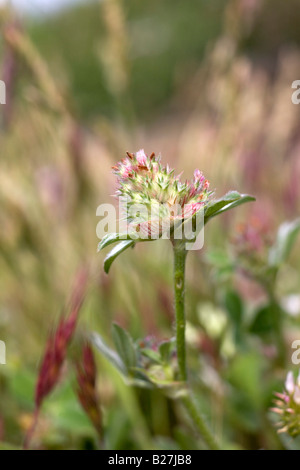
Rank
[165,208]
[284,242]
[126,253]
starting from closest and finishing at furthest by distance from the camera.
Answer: [165,208] → [284,242] → [126,253]

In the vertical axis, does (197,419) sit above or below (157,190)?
below

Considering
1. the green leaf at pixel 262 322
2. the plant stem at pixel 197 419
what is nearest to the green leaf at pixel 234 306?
the green leaf at pixel 262 322

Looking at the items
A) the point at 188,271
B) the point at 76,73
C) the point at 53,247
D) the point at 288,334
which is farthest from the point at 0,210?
the point at 76,73

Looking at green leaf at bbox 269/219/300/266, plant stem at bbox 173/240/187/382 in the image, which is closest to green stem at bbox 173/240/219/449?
plant stem at bbox 173/240/187/382

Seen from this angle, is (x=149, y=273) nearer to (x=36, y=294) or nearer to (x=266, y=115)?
(x=36, y=294)

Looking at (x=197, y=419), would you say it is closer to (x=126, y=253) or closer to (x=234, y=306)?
(x=234, y=306)

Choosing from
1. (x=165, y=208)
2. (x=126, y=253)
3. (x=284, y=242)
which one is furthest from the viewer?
(x=126, y=253)

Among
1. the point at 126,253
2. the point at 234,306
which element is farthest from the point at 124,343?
the point at 126,253

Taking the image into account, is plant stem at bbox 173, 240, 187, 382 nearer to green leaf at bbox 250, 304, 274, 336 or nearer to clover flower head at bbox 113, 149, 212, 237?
clover flower head at bbox 113, 149, 212, 237
